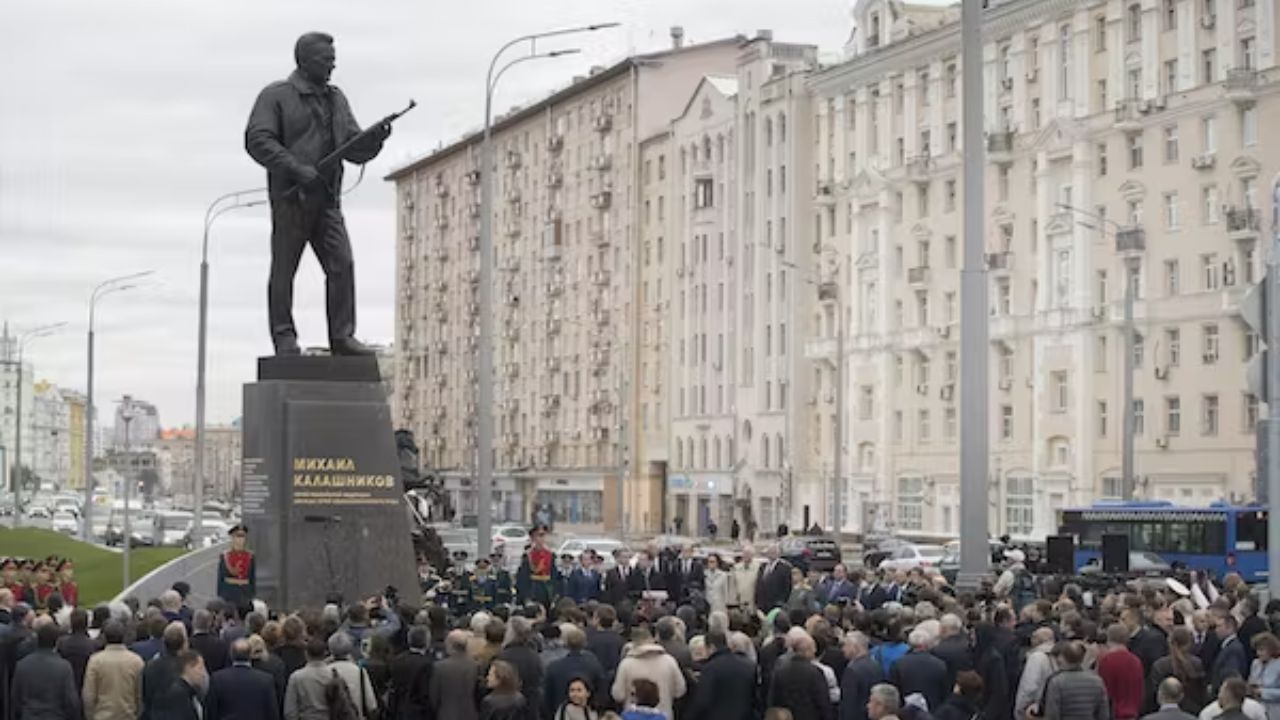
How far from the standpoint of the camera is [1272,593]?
19.1m

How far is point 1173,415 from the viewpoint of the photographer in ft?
224

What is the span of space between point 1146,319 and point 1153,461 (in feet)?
13.5

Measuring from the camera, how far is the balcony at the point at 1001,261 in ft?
249

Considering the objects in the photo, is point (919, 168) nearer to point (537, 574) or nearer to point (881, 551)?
point (881, 551)

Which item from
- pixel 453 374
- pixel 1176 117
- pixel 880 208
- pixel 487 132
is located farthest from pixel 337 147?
→ pixel 453 374

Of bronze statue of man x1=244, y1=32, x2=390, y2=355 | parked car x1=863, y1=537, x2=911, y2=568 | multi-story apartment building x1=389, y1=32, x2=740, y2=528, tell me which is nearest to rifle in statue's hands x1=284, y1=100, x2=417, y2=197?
bronze statue of man x1=244, y1=32, x2=390, y2=355

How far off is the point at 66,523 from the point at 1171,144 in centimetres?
4650

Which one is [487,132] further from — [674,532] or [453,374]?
[453,374]

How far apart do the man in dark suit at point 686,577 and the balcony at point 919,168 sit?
5295 cm

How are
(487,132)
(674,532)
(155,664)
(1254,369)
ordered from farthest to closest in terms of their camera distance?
(674,532) → (487,132) → (1254,369) → (155,664)

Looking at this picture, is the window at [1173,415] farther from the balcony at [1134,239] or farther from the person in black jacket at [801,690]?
the person in black jacket at [801,690]

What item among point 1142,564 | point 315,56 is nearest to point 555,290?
point 1142,564

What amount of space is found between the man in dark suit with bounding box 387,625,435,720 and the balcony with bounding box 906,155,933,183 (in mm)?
67312

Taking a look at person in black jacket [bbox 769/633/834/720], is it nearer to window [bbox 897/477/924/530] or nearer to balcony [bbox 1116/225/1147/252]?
balcony [bbox 1116/225/1147/252]
